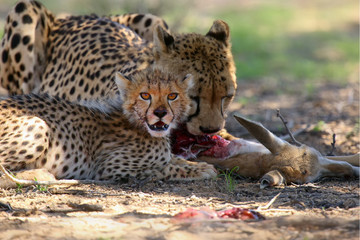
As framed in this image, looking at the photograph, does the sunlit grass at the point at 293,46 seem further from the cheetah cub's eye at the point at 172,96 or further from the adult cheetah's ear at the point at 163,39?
the cheetah cub's eye at the point at 172,96

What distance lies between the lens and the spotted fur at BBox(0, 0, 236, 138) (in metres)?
4.37

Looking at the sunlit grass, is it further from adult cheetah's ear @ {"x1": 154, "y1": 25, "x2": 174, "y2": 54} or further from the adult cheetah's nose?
the adult cheetah's nose

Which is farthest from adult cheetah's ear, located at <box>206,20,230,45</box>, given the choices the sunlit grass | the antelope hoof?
the sunlit grass

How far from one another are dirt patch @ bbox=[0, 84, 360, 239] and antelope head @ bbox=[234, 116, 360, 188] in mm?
91

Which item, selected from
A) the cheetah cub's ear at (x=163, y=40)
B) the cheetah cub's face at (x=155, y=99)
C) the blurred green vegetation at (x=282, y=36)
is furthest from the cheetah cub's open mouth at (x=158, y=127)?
the blurred green vegetation at (x=282, y=36)

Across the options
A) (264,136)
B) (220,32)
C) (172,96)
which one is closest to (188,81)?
(172,96)

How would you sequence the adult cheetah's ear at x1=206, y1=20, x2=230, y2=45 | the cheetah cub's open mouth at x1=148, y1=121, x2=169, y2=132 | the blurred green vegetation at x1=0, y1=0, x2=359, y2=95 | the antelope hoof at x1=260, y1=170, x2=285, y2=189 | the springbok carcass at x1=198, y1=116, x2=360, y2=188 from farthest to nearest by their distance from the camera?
the blurred green vegetation at x1=0, y1=0, x2=359, y2=95 → the adult cheetah's ear at x1=206, y1=20, x2=230, y2=45 → the cheetah cub's open mouth at x1=148, y1=121, x2=169, y2=132 → the springbok carcass at x1=198, y1=116, x2=360, y2=188 → the antelope hoof at x1=260, y1=170, x2=285, y2=189

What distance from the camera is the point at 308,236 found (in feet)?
9.21

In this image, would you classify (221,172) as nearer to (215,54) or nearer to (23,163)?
(215,54)

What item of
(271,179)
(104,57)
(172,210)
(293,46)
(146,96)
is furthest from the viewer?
(293,46)

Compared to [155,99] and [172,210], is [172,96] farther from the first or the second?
[172,210]

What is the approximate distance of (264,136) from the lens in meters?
4.15

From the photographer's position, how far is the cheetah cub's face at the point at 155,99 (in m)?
4.08

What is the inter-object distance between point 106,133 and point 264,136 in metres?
1.21
